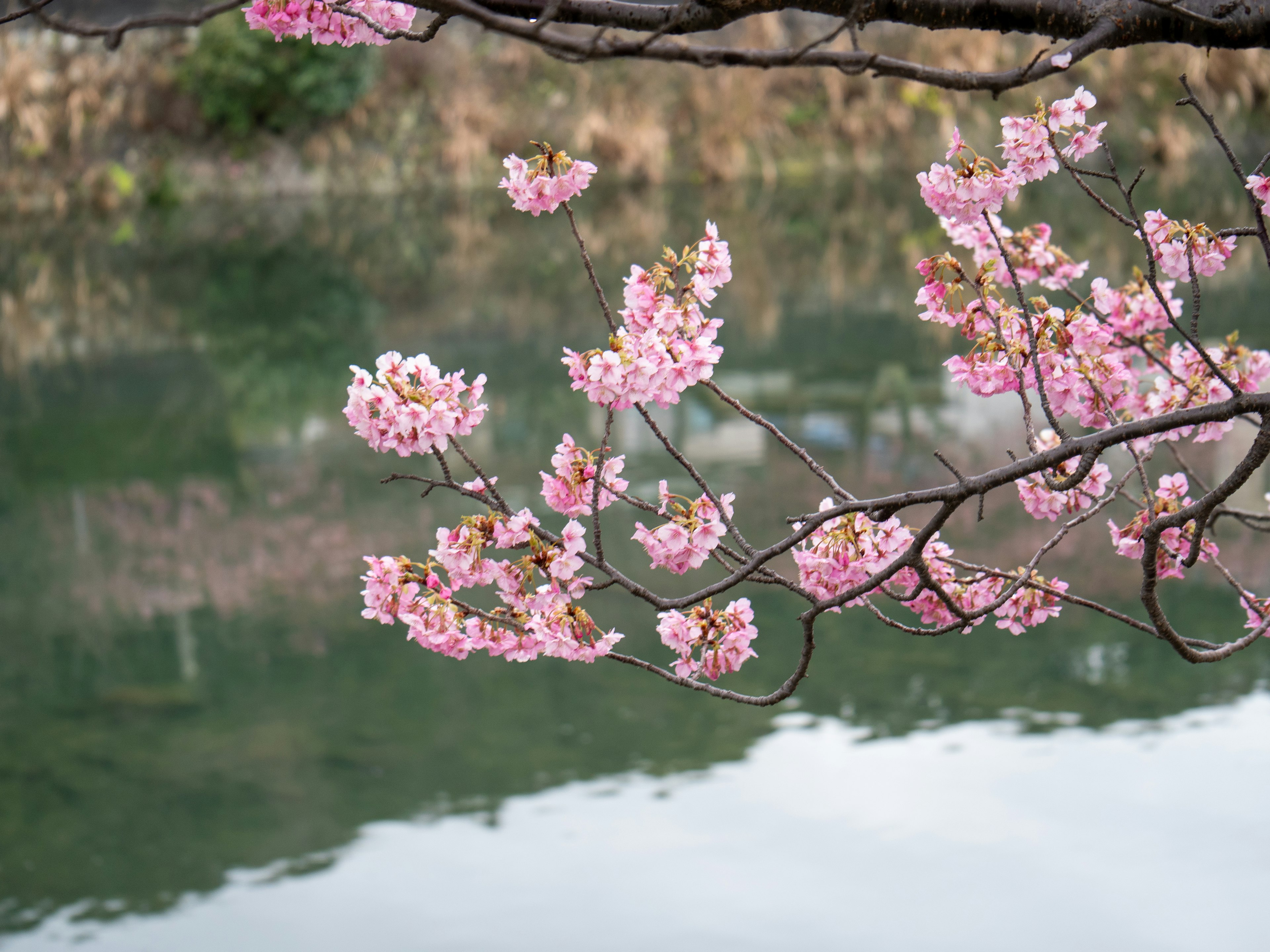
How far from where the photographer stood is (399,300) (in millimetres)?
9102

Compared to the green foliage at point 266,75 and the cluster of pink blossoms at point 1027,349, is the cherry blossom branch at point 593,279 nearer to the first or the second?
the cluster of pink blossoms at point 1027,349

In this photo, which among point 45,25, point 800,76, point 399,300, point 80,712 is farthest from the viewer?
point 800,76

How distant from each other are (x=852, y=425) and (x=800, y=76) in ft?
36.4

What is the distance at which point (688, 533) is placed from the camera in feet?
5.04

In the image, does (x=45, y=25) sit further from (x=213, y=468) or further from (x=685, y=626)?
(x=213, y=468)

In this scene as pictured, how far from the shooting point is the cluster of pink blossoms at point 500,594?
4.99ft

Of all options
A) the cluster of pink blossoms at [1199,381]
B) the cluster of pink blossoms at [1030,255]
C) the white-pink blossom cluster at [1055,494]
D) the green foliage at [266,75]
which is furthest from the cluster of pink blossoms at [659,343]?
the green foliage at [266,75]

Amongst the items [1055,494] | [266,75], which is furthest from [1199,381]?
[266,75]

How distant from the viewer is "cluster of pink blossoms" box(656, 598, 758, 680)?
5.16ft

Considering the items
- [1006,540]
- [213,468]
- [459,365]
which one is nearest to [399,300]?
[459,365]

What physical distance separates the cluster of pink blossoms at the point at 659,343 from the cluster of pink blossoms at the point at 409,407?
0.13 metres

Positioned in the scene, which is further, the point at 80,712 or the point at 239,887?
the point at 80,712

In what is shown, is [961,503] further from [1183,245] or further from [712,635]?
[1183,245]

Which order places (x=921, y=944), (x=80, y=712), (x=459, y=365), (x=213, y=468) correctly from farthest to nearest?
(x=459, y=365)
(x=213, y=468)
(x=80, y=712)
(x=921, y=944)
